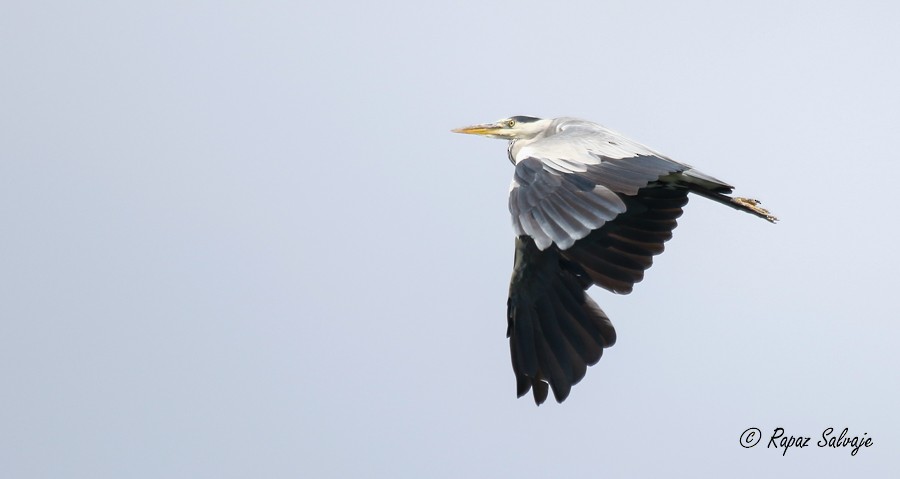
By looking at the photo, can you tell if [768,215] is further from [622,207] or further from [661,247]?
[622,207]

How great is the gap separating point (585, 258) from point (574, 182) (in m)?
1.56

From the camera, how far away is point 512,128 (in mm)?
11109

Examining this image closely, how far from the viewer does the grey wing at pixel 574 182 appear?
7.21 m

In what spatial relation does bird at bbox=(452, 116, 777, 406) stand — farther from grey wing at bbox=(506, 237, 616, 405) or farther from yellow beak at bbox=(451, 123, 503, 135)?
yellow beak at bbox=(451, 123, 503, 135)

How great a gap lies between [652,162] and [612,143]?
46 cm

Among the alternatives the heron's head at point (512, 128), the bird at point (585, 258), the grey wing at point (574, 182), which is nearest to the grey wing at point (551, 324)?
the bird at point (585, 258)

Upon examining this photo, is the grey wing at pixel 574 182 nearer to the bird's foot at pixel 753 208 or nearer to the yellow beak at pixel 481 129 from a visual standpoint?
the bird's foot at pixel 753 208

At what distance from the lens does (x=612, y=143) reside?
29.4 feet

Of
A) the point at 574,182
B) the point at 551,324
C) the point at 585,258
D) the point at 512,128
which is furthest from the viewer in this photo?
the point at 512,128

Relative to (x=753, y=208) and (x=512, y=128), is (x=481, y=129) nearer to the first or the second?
(x=512, y=128)

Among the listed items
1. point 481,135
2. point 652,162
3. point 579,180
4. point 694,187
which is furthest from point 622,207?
point 481,135

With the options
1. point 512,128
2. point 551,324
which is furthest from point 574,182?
point 512,128

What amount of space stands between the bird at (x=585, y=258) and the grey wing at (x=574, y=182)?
13mm

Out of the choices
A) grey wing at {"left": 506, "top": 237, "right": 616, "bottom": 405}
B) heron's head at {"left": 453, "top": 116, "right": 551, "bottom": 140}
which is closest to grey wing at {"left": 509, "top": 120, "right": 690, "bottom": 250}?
grey wing at {"left": 506, "top": 237, "right": 616, "bottom": 405}
